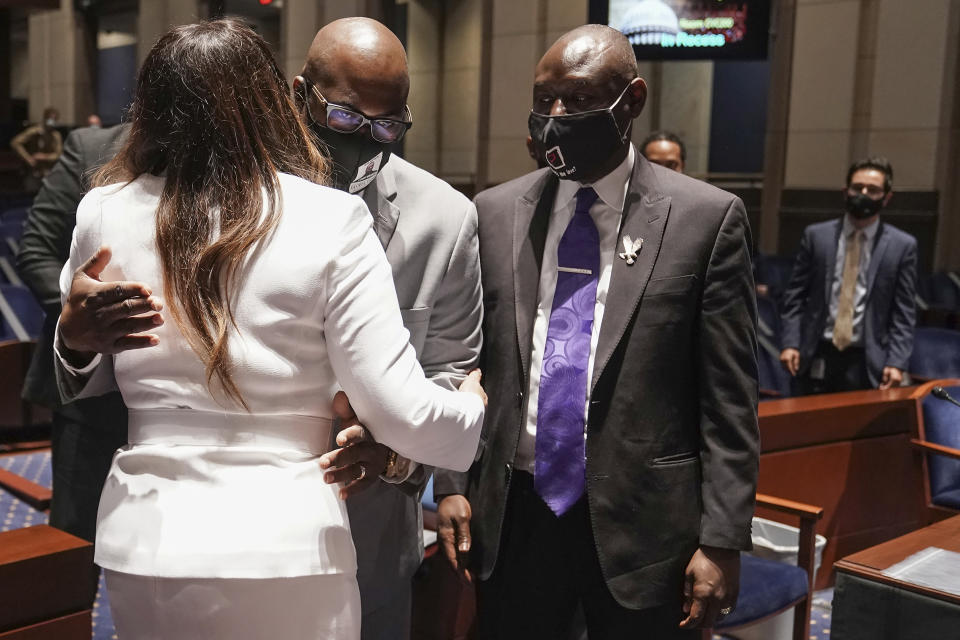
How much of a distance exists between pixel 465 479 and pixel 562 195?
57 centimetres

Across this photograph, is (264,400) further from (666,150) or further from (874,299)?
(874,299)

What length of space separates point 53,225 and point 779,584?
215 centimetres

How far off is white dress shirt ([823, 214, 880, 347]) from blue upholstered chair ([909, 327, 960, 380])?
430 mm

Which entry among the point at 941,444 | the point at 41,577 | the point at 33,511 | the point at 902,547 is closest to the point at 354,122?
the point at 41,577

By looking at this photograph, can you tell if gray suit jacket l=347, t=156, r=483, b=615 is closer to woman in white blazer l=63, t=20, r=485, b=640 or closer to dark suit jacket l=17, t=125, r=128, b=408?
woman in white blazer l=63, t=20, r=485, b=640

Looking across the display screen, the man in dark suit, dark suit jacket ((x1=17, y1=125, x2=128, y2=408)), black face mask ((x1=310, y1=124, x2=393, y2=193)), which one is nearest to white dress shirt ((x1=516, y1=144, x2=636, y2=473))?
the man in dark suit

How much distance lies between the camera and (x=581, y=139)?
68.8 inches

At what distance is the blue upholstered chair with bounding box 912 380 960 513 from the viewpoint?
3383mm

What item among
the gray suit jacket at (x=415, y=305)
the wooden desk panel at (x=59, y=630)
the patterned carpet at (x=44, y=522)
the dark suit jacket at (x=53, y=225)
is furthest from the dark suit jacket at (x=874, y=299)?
the wooden desk panel at (x=59, y=630)

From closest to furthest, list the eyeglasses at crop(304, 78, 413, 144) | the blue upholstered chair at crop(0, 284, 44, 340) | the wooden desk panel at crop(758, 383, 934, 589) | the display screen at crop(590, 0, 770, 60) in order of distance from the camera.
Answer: the eyeglasses at crop(304, 78, 413, 144)
the wooden desk panel at crop(758, 383, 934, 589)
the blue upholstered chair at crop(0, 284, 44, 340)
the display screen at crop(590, 0, 770, 60)

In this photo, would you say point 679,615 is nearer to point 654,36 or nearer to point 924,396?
point 924,396

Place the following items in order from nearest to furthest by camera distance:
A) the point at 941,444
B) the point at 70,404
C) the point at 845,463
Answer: the point at 70,404 → the point at 941,444 → the point at 845,463

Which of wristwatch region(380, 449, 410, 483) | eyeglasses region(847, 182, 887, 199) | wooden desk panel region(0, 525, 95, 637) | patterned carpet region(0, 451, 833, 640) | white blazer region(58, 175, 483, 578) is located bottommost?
patterned carpet region(0, 451, 833, 640)

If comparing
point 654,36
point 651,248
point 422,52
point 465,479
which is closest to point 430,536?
point 465,479
